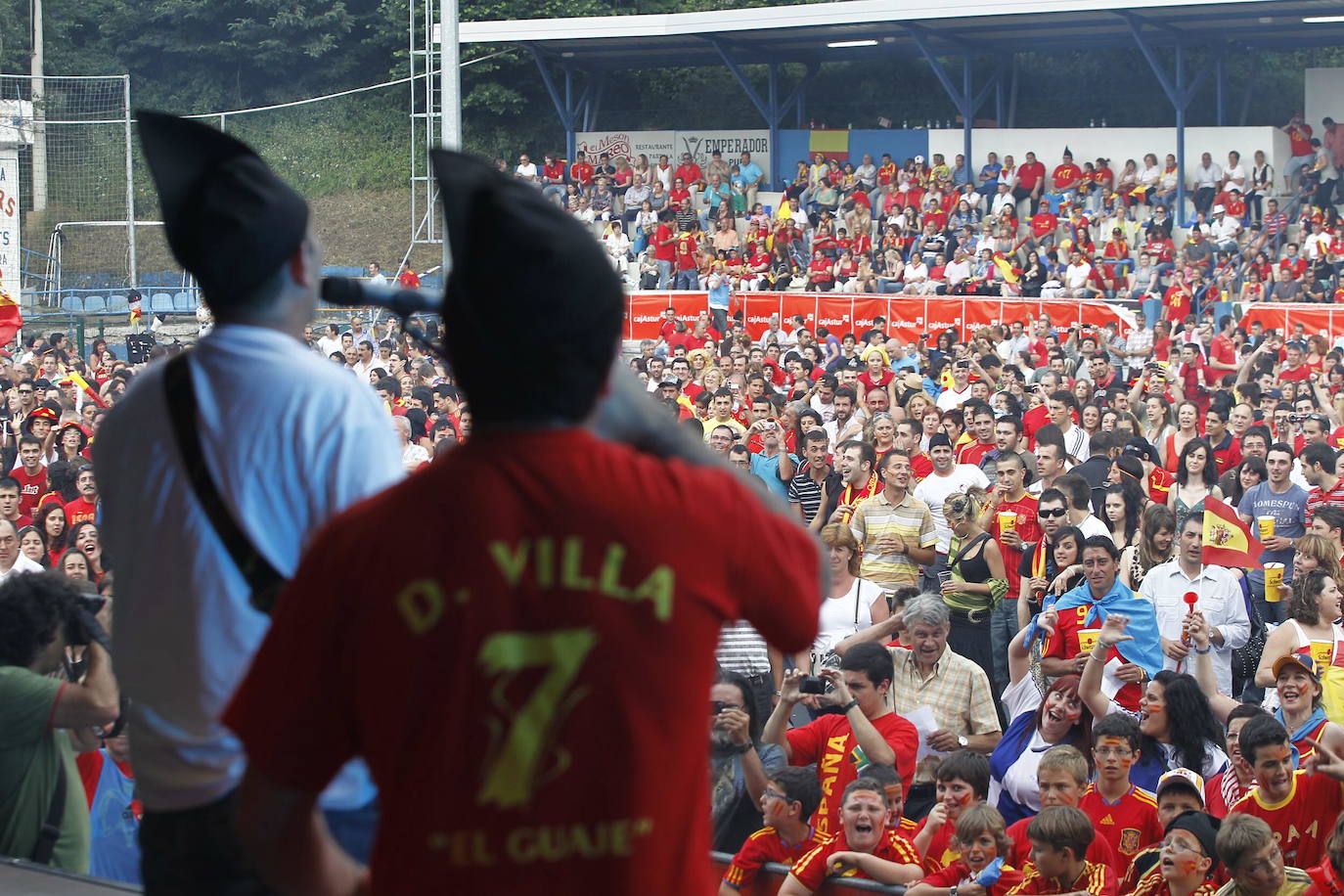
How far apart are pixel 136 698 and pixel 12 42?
3915 centimetres

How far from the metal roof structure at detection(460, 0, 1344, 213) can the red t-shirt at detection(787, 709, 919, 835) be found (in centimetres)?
2052

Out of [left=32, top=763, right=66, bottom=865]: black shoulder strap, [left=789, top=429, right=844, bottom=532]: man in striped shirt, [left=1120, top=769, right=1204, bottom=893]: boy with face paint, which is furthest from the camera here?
[left=789, top=429, right=844, bottom=532]: man in striped shirt

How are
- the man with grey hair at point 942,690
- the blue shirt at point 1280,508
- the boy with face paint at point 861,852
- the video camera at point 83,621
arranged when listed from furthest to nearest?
the blue shirt at point 1280,508, the man with grey hair at point 942,690, the boy with face paint at point 861,852, the video camera at point 83,621

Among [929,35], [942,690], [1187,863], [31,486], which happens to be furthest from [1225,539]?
[929,35]

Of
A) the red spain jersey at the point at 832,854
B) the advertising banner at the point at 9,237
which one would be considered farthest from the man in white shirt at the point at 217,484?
the advertising banner at the point at 9,237

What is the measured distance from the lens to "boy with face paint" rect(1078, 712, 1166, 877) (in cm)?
503

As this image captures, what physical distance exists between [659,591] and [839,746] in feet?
14.0

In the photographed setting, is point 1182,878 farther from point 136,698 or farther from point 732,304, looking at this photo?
point 732,304

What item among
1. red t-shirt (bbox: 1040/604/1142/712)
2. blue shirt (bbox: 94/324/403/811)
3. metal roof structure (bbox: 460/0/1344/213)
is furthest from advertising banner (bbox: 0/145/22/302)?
blue shirt (bbox: 94/324/403/811)

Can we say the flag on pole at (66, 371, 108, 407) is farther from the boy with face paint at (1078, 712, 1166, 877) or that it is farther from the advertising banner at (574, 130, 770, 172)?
the advertising banner at (574, 130, 770, 172)

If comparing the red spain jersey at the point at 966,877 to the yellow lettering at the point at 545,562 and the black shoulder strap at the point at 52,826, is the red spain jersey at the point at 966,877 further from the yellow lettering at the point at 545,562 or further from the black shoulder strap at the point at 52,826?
the yellow lettering at the point at 545,562

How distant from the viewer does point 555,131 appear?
1554 inches

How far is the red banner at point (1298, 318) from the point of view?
16922 millimetres

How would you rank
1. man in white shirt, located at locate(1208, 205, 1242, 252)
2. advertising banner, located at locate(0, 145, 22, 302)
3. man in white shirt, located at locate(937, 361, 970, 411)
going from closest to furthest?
man in white shirt, located at locate(937, 361, 970, 411) < advertising banner, located at locate(0, 145, 22, 302) < man in white shirt, located at locate(1208, 205, 1242, 252)
